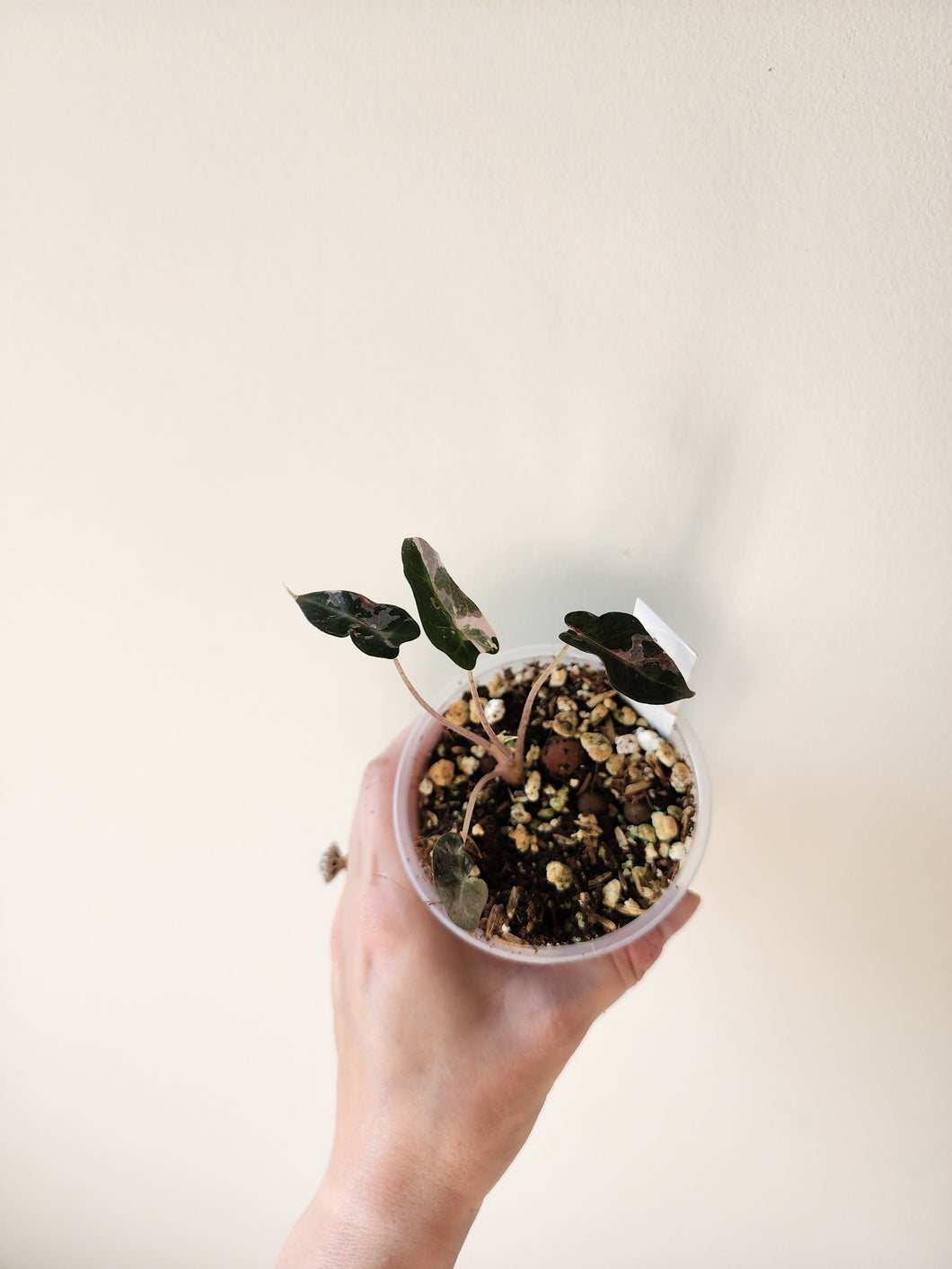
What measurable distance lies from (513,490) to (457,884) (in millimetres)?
337

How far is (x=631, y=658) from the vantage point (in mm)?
502

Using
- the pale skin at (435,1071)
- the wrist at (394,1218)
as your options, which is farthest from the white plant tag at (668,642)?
the wrist at (394,1218)

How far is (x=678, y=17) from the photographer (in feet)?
1.59

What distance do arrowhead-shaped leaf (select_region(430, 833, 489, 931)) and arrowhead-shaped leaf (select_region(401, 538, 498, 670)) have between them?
14 cm

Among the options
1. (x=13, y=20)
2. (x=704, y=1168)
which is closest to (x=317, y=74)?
(x=13, y=20)

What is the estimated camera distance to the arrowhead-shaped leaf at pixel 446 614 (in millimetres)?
499

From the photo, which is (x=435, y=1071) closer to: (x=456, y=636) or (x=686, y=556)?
(x=456, y=636)

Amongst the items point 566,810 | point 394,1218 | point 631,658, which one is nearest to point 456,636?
point 631,658

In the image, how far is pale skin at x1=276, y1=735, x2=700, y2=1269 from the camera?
0.64 metres

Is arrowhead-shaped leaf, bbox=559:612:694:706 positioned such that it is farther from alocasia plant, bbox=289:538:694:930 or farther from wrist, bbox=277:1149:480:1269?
wrist, bbox=277:1149:480:1269

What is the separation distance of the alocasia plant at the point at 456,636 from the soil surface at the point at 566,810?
0.10 meters

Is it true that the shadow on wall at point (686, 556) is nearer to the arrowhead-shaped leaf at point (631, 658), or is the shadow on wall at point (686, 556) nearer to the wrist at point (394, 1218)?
the arrowhead-shaped leaf at point (631, 658)

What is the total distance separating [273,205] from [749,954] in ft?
3.08

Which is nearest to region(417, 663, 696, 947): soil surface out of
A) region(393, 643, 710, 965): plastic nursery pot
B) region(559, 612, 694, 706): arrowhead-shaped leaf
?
region(393, 643, 710, 965): plastic nursery pot
